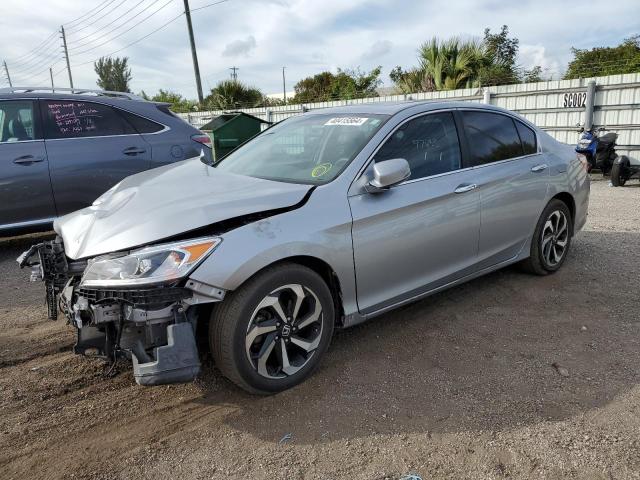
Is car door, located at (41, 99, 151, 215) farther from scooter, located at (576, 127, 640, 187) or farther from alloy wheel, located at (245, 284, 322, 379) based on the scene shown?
scooter, located at (576, 127, 640, 187)

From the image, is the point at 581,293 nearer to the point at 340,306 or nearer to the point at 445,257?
the point at 445,257

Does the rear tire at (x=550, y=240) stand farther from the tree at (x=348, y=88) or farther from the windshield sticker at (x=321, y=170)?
the tree at (x=348, y=88)

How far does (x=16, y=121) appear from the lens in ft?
18.0

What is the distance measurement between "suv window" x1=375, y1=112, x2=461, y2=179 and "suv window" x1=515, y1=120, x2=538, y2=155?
943mm

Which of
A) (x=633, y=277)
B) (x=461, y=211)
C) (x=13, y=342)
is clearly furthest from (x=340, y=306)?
(x=633, y=277)

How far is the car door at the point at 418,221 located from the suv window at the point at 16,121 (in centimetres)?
417

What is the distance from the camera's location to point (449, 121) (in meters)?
3.91

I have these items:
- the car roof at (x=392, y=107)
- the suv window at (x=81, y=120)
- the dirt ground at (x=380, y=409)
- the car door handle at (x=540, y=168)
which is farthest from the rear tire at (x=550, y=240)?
the suv window at (x=81, y=120)

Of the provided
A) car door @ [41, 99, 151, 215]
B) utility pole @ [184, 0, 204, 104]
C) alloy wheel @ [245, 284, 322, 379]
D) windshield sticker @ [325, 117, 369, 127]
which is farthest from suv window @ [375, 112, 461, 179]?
utility pole @ [184, 0, 204, 104]

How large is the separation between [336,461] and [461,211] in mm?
2030

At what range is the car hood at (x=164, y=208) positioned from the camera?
2658mm

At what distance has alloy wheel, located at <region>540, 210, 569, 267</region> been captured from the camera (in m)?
4.64

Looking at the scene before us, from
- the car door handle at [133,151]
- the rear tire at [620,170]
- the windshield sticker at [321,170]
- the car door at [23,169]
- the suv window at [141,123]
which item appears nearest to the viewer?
the windshield sticker at [321,170]

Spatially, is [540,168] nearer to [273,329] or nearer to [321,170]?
[321,170]
